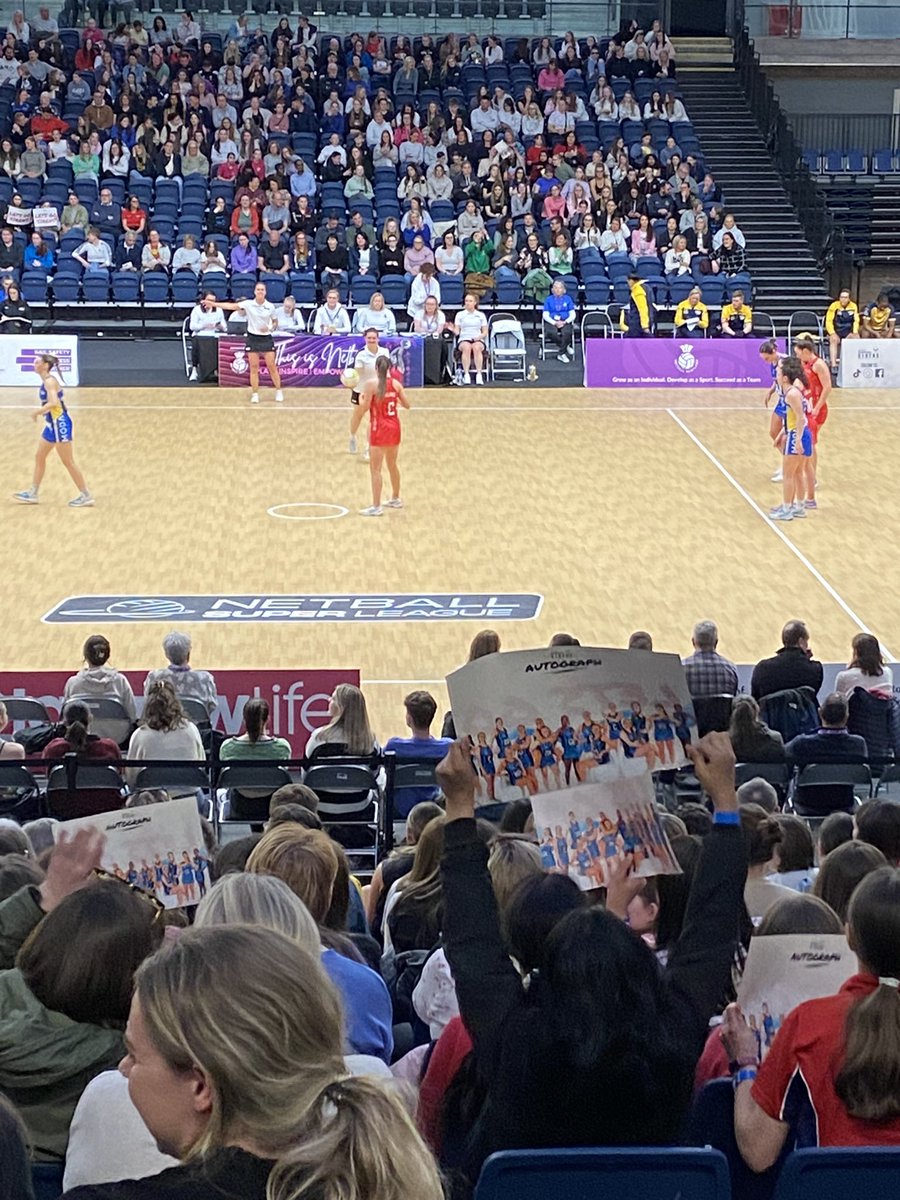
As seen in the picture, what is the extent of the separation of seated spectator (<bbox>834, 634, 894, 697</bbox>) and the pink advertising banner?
2.67 m

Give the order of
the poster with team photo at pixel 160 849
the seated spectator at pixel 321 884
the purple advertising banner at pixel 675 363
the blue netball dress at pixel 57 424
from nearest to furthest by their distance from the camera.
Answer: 1. the seated spectator at pixel 321 884
2. the poster with team photo at pixel 160 849
3. the blue netball dress at pixel 57 424
4. the purple advertising banner at pixel 675 363

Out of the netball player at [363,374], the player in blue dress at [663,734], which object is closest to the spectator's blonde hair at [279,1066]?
the player in blue dress at [663,734]

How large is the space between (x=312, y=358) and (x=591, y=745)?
20412mm

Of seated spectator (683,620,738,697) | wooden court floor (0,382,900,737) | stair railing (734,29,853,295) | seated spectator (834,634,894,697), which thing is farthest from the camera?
stair railing (734,29,853,295)

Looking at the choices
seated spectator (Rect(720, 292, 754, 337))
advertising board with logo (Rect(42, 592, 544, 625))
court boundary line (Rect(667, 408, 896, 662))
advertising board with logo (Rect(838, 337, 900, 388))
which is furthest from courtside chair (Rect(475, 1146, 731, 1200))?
seated spectator (Rect(720, 292, 754, 337))

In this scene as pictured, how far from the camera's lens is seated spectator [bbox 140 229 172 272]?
25734mm

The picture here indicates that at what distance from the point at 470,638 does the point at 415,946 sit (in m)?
7.21

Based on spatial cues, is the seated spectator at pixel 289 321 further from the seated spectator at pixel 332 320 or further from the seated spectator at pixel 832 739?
the seated spectator at pixel 832 739

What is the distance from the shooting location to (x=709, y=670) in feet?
31.5

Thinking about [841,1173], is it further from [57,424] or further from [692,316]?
[692,316]

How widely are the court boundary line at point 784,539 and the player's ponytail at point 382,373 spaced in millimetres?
3683

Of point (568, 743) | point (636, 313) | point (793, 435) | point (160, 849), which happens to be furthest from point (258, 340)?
point (568, 743)

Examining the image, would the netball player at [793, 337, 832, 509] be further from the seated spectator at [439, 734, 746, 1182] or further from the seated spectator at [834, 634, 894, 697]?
the seated spectator at [439, 734, 746, 1182]

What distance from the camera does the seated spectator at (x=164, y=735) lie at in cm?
823
